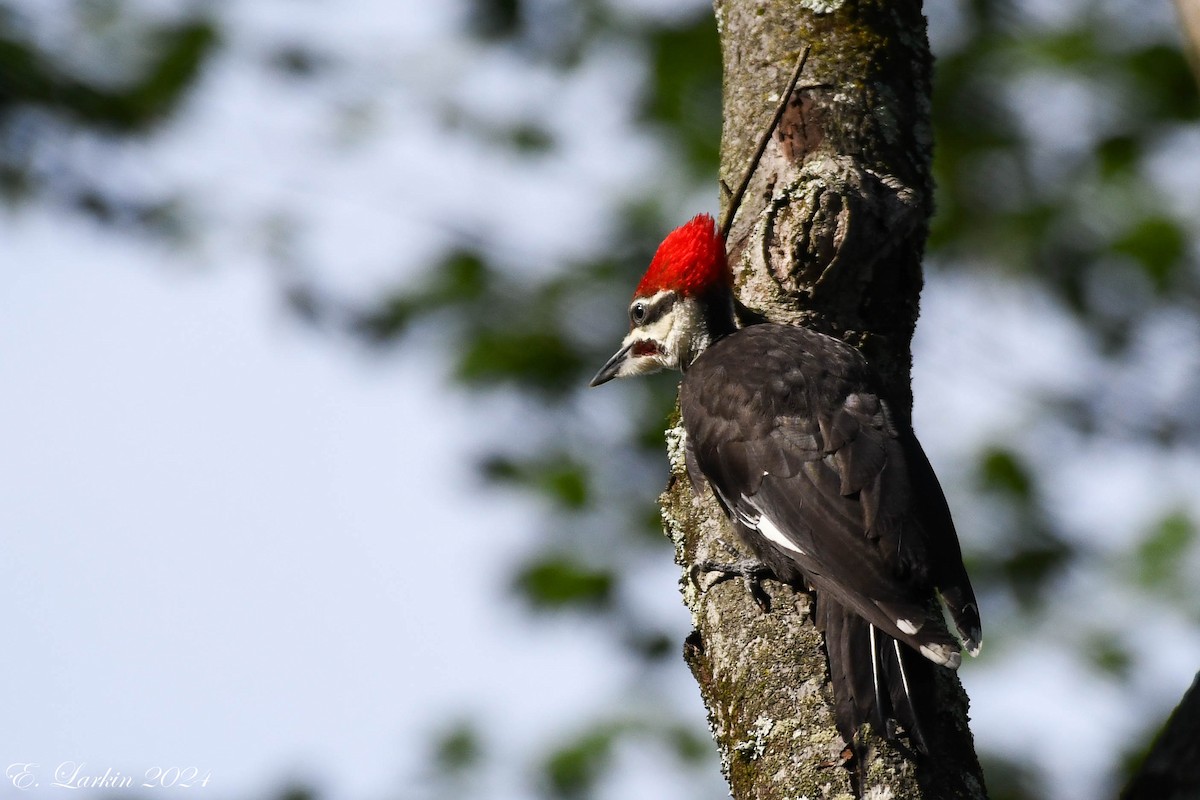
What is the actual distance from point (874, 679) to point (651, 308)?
6.50ft

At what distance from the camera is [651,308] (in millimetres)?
4242

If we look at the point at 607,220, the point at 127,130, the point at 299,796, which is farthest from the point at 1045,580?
the point at 127,130

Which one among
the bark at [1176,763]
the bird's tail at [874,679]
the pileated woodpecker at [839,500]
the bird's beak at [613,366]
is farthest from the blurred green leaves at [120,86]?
the bark at [1176,763]

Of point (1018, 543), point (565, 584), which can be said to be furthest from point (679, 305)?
point (1018, 543)

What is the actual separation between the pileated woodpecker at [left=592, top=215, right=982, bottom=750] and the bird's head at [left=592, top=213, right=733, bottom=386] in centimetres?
2

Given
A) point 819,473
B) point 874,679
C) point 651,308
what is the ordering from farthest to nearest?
point 651,308
point 819,473
point 874,679

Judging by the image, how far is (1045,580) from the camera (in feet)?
17.8

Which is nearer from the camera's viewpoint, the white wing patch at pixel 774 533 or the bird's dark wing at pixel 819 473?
the bird's dark wing at pixel 819 473

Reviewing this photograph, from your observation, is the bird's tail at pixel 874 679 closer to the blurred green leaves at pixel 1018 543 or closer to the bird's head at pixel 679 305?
the bird's head at pixel 679 305

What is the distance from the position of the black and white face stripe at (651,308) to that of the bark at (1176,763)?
2.53 meters

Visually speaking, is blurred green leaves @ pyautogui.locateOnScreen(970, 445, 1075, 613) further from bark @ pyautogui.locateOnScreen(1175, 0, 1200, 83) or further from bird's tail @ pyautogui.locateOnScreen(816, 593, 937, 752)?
bark @ pyautogui.locateOnScreen(1175, 0, 1200, 83)

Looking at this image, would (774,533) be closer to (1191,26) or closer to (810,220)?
(810,220)

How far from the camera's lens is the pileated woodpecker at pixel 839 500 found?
2.62 m

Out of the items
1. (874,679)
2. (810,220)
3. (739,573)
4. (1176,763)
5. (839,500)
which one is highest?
(810,220)
